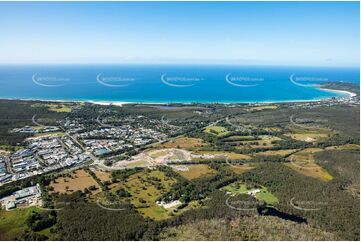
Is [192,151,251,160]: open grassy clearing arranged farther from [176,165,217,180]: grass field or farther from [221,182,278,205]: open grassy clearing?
[221,182,278,205]: open grassy clearing

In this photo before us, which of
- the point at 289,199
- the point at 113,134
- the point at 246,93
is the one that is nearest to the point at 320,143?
the point at 289,199

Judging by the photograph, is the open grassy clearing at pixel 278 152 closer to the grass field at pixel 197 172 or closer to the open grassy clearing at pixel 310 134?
the open grassy clearing at pixel 310 134

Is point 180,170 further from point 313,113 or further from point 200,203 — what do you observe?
point 313,113

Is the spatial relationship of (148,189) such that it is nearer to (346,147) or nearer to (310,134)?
(346,147)

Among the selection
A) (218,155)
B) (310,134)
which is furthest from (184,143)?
(310,134)

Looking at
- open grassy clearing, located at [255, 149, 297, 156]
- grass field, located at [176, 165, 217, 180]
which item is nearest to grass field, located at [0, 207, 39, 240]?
grass field, located at [176, 165, 217, 180]

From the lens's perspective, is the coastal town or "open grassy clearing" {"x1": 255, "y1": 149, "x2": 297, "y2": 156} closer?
the coastal town
